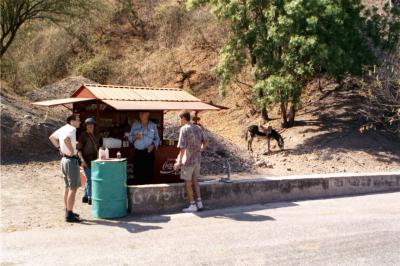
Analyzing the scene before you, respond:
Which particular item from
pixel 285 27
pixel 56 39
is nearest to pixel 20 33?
pixel 56 39

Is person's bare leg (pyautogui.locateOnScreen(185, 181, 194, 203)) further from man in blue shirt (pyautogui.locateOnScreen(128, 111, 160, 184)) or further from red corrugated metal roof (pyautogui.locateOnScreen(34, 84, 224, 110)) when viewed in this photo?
red corrugated metal roof (pyautogui.locateOnScreen(34, 84, 224, 110))

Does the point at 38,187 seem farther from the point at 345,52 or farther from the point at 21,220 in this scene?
the point at 345,52

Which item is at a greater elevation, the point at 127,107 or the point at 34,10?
the point at 34,10

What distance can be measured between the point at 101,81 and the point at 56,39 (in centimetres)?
767

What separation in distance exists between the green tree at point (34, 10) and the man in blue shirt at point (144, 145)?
1253 cm

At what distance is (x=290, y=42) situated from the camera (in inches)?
696

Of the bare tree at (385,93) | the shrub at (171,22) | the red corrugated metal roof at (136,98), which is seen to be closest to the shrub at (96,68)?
the shrub at (171,22)

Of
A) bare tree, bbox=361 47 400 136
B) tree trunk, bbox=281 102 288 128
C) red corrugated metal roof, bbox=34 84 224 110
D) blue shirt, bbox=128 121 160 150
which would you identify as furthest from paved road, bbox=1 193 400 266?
tree trunk, bbox=281 102 288 128

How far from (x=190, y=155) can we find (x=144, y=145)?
4.44 ft

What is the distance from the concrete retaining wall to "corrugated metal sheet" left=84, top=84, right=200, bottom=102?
265 centimetres

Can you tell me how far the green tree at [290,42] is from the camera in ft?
57.7

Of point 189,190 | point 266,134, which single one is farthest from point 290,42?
point 189,190

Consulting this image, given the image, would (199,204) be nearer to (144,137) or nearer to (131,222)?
(131,222)

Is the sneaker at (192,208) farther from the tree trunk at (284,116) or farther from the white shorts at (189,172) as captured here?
the tree trunk at (284,116)
